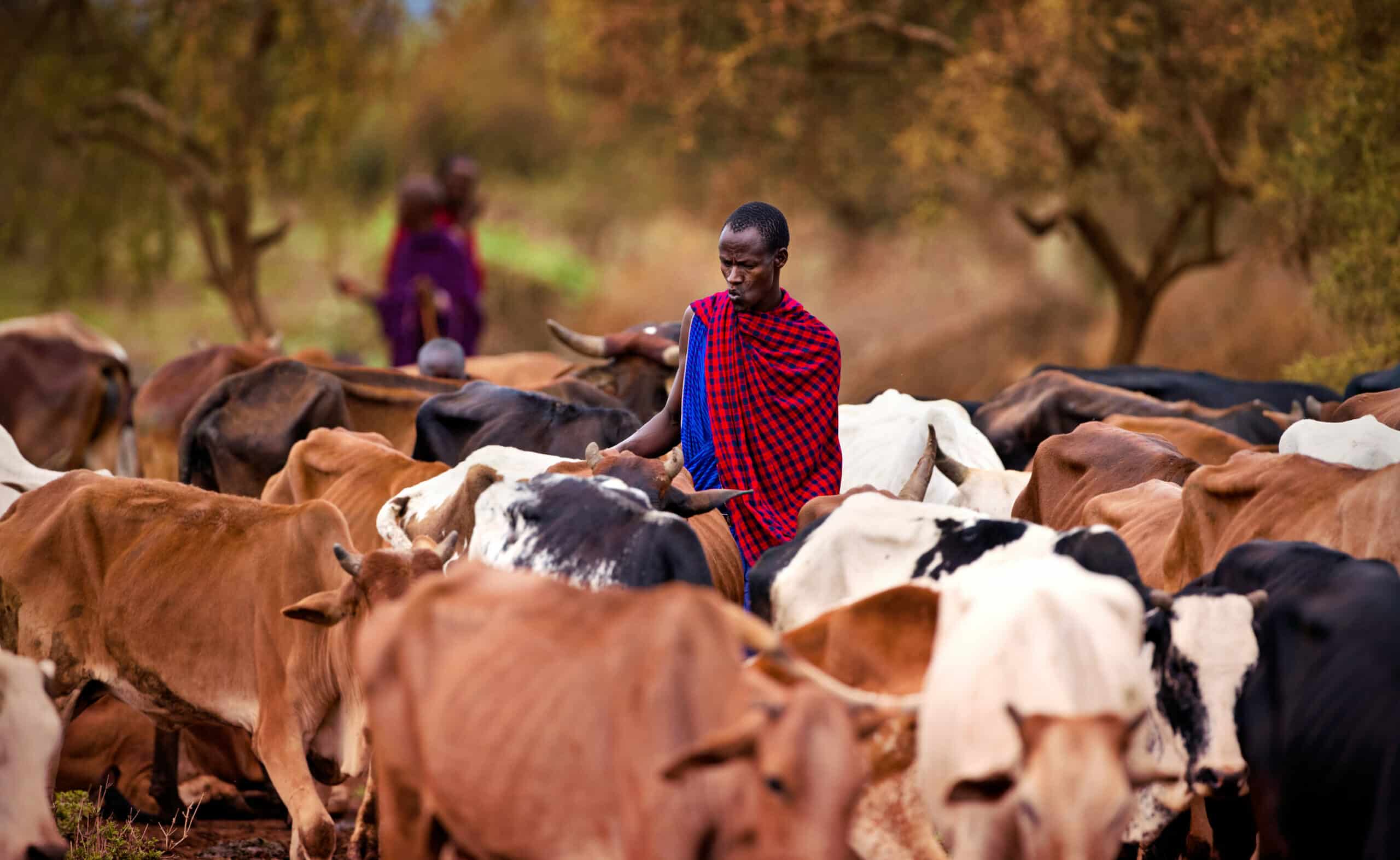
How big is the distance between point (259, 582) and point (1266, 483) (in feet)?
10.6

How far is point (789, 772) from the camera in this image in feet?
10.3

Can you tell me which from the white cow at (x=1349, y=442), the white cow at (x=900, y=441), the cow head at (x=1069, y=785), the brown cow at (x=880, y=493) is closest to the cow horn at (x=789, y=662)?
the cow head at (x=1069, y=785)

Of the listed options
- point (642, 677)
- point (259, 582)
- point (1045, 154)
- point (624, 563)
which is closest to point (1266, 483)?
point (624, 563)

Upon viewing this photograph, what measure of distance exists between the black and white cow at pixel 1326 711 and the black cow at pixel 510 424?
341 cm

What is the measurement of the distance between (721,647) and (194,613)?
2728 millimetres

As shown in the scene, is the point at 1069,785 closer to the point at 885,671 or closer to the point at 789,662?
the point at 789,662

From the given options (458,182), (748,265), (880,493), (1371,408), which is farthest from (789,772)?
(458,182)

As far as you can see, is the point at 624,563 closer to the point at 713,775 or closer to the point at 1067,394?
the point at 713,775

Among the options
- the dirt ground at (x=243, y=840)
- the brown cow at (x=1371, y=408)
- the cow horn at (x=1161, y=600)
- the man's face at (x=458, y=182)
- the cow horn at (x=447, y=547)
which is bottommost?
the dirt ground at (x=243, y=840)

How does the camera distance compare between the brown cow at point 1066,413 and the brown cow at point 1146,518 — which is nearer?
the brown cow at point 1146,518

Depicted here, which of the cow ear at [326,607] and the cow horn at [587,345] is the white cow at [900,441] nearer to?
the cow horn at [587,345]

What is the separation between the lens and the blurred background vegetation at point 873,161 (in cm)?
1201

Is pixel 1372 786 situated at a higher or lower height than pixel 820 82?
lower

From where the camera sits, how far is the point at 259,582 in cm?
546
